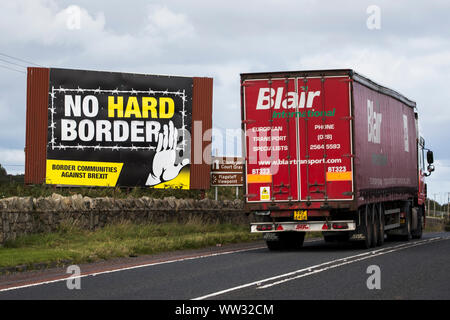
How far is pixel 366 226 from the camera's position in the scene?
21.6 m

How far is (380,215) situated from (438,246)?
1842 millimetres

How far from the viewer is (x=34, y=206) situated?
934 inches

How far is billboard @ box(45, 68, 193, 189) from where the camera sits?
33844 millimetres

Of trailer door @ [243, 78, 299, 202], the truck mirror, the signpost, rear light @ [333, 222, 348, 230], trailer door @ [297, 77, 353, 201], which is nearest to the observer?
trailer door @ [297, 77, 353, 201]

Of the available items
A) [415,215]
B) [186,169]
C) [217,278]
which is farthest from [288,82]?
[186,169]

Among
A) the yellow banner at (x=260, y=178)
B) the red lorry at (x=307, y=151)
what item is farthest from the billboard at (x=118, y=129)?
the yellow banner at (x=260, y=178)

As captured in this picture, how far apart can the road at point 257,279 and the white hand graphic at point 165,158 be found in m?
15.4

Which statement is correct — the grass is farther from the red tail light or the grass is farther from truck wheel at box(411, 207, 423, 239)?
truck wheel at box(411, 207, 423, 239)

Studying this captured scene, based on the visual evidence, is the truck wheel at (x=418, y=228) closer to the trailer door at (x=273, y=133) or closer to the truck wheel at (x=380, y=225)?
the truck wheel at (x=380, y=225)

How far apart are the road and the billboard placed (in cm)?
1536

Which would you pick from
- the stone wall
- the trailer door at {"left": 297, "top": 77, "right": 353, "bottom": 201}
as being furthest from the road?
the stone wall

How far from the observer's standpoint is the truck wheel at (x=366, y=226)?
2147 cm

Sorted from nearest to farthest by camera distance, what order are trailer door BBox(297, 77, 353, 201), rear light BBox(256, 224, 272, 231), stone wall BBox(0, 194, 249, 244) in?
trailer door BBox(297, 77, 353, 201)
rear light BBox(256, 224, 272, 231)
stone wall BBox(0, 194, 249, 244)
